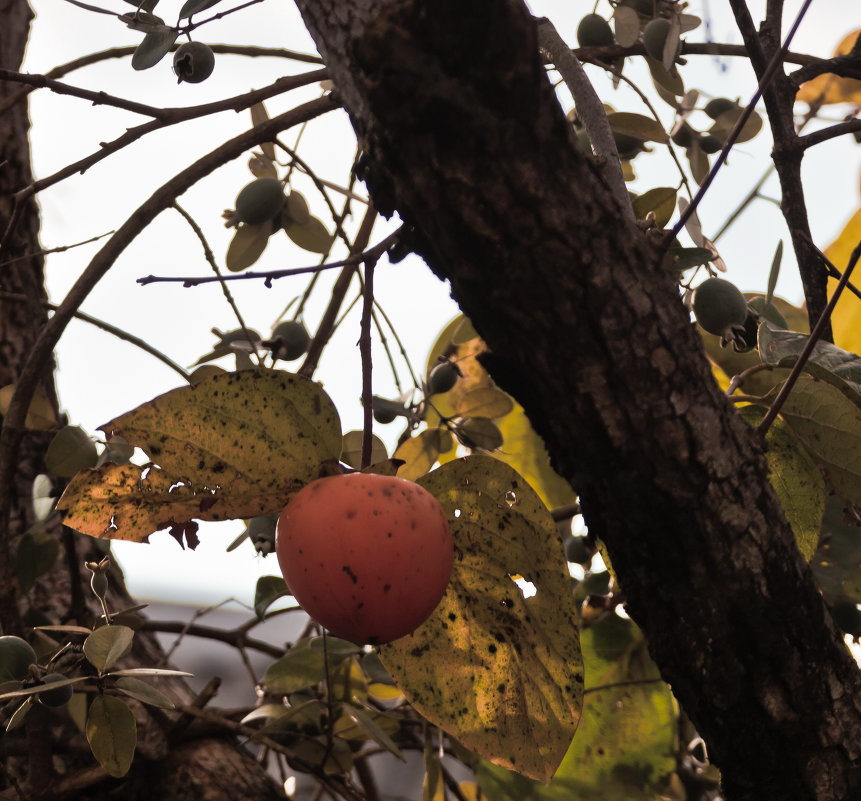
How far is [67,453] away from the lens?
3.08 ft

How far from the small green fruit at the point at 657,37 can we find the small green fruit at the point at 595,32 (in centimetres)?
Answer: 12

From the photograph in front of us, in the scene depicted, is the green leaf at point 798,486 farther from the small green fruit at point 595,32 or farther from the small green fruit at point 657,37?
the small green fruit at point 595,32

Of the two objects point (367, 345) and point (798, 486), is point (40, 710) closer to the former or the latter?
point (367, 345)

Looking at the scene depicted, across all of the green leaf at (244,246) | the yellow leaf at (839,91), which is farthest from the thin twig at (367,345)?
the yellow leaf at (839,91)

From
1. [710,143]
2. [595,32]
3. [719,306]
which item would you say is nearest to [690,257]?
[719,306]

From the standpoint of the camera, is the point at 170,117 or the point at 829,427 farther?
the point at 170,117

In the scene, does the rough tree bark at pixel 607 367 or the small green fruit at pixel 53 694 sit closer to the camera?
the rough tree bark at pixel 607 367

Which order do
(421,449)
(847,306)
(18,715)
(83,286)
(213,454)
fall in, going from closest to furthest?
1. (213,454)
2. (18,715)
3. (83,286)
4. (421,449)
5. (847,306)

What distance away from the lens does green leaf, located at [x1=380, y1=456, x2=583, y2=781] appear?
2.22 feet

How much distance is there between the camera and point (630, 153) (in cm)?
103

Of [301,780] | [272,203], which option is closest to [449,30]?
[272,203]

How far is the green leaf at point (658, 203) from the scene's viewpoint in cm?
96

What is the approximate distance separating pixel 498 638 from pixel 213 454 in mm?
247

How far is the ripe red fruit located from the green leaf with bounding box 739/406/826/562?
0.99 feet
